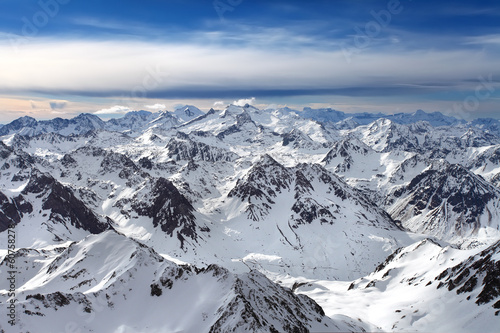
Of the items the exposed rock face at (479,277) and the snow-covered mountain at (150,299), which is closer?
the snow-covered mountain at (150,299)

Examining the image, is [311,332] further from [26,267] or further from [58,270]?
[26,267]

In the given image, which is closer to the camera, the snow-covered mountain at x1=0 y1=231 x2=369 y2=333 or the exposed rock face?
the snow-covered mountain at x1=0 y1=231 x2=369 y2=333

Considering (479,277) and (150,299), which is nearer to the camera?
(150,299)

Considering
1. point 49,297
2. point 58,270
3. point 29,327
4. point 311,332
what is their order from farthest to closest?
1. point 58,270
2. point 311,332
3. point 49,297
4. point 29,327

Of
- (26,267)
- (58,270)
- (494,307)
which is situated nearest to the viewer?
(494,307)

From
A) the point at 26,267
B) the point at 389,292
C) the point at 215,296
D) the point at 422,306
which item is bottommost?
the point at 389,292

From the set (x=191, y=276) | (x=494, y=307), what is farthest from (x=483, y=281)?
(x=191, y=276)

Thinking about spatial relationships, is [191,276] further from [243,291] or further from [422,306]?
[422,306]

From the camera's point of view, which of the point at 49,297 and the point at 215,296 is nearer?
the point at 49,297

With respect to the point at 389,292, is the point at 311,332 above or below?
above
